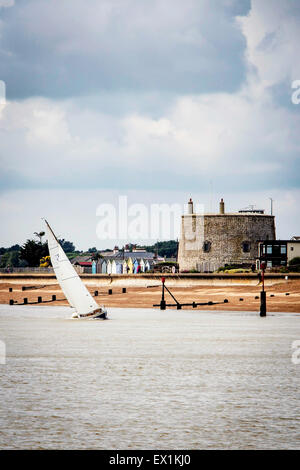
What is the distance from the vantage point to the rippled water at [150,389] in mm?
16328

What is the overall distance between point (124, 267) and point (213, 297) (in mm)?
66647

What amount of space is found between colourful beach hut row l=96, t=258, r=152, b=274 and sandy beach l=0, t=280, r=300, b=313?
1667 inches

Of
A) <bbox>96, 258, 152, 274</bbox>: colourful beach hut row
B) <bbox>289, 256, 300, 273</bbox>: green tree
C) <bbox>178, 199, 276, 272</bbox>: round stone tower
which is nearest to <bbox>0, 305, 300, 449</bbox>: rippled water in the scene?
<bbox>289, 256, 300, 273</bbox>: green tree

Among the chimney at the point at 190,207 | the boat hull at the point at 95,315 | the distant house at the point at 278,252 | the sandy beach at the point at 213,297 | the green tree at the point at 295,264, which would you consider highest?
the chimney at the point at 190,207

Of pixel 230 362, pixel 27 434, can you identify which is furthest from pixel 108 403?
pixel 230 362

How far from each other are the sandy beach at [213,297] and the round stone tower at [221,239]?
1071 inches

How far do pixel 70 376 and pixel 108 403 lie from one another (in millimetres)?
4844

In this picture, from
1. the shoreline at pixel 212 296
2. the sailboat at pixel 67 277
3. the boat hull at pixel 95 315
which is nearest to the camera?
the sailboat at pixel 67 277

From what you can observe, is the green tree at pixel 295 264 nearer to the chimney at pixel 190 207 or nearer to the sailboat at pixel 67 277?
the chimney at pixel 190 207

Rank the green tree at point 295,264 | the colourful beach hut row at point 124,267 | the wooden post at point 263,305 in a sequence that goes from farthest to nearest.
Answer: the colourful beach hut row at point 124,267, the green tree at point 295,264, the wooden post at point 263,305

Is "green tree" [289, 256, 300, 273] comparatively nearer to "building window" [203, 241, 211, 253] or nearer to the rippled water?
"building window" [203, 241, 211, 253]

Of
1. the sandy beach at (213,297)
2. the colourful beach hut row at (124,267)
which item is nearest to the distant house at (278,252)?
the sandy beach at (213,297)

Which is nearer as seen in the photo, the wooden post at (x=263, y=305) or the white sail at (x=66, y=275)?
the wooden post at (x=263, y=305)

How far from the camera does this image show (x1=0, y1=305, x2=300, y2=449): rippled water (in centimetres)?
1633
